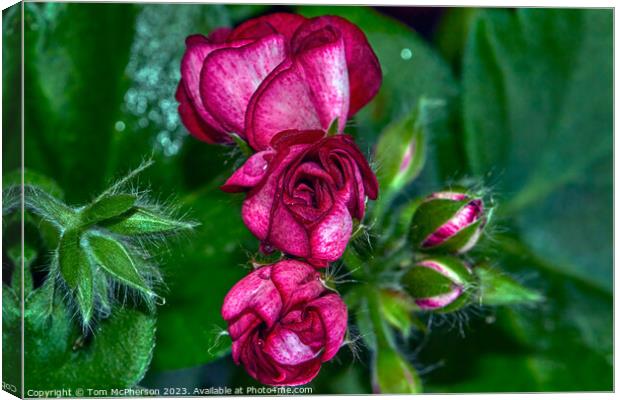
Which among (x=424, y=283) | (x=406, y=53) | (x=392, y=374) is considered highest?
(x=406, y=53)

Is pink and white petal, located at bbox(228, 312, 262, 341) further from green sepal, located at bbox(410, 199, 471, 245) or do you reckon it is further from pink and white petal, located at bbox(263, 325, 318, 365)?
green sepal, located at bbox(410, 199, 471, 245)

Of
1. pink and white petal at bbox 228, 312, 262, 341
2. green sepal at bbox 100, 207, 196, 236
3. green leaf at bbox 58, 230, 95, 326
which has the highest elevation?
green sepal at bbox 100, 207, 196, 236

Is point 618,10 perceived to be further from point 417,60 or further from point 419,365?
point 419,365

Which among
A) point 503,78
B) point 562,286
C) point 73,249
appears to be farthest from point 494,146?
point 73,249

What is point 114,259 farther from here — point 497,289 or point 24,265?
point 497,289

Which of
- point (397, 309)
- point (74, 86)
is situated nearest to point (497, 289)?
point (397, 309)

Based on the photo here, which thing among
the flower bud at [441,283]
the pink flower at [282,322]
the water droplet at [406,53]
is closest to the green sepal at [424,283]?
the flower bud at [441,283]
